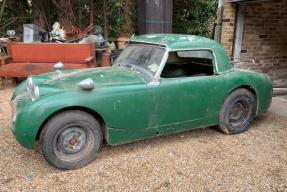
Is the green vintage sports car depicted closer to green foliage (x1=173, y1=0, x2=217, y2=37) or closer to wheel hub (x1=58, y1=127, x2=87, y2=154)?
wheel hub (x1=58, y1=127, x2=87, y2=154)

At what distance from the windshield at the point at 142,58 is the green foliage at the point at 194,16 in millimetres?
6897

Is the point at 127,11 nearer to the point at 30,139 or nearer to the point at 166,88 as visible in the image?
the point at 166,88

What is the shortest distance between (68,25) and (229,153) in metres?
6.90

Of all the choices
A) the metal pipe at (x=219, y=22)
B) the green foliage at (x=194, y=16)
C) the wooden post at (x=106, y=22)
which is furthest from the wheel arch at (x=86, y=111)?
the green foliage at (x=194, y=16)

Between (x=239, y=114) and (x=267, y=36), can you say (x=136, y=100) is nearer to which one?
(x=239, y=114)

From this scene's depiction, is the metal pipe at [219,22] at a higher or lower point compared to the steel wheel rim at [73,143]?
higher

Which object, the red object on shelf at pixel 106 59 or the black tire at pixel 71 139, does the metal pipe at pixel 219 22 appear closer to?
the red object on shelf at pixel 106 59

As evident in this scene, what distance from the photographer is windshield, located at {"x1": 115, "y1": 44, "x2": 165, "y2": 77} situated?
13.1 ft

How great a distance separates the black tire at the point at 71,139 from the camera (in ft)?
11.0

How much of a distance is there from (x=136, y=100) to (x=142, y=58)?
0.81 meters

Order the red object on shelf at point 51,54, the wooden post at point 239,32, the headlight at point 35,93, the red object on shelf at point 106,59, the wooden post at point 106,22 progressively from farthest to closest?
the wooden post at point 106,22, the red object on shelf at point 106,59, the red object on shelf at point 51,54, the wooden post at point 239,32, the headlight at point 35,93

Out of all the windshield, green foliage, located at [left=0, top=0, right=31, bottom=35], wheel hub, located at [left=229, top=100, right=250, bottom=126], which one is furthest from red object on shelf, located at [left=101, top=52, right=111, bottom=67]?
green foliage, located at [left=0, top=0, right=31, bottom=35]

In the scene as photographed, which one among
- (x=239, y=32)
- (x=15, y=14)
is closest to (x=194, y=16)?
(x=239, y=32)

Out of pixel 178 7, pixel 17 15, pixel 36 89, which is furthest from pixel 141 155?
pixel 178 7
